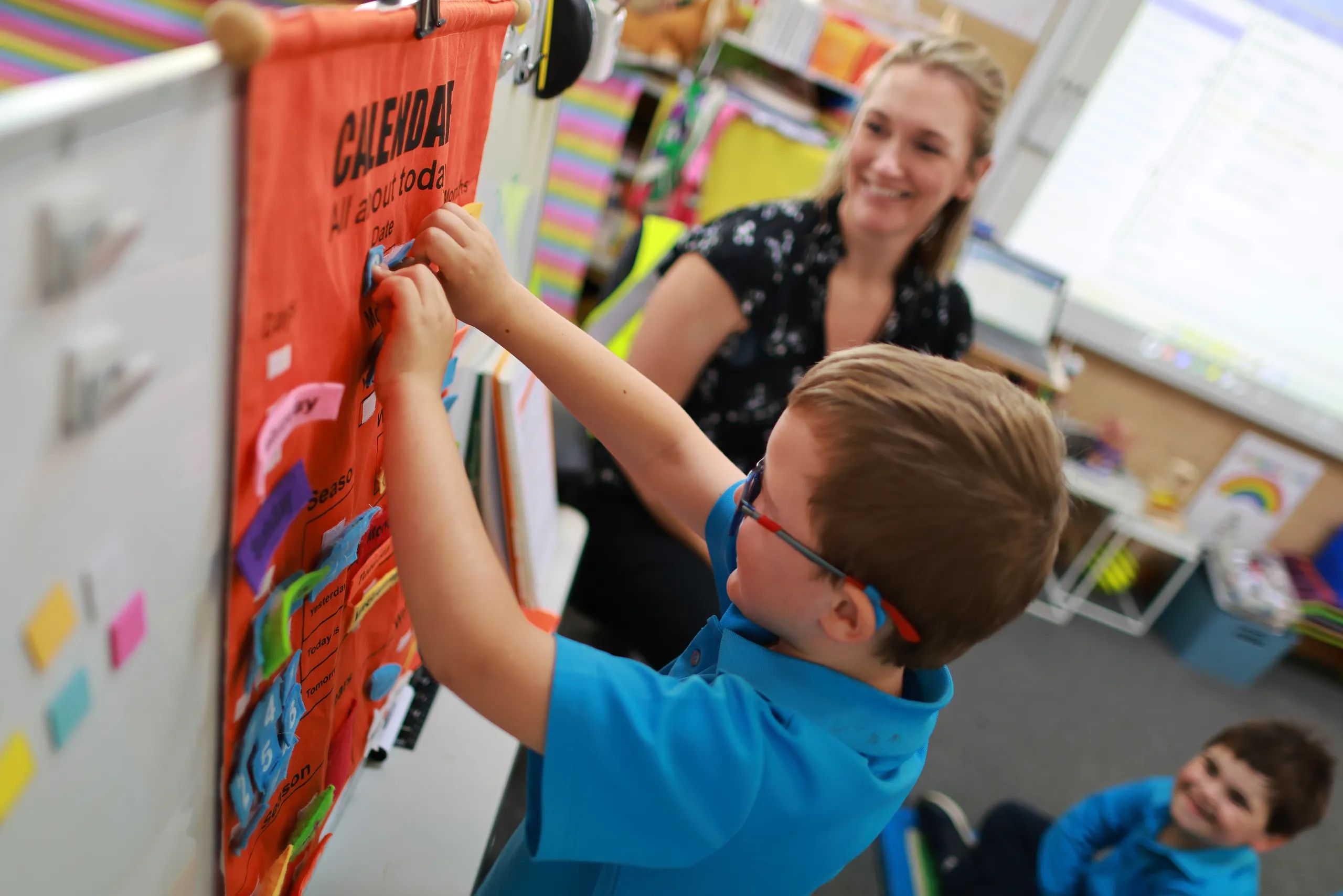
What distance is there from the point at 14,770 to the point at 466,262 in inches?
16.2

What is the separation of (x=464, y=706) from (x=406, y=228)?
68cm

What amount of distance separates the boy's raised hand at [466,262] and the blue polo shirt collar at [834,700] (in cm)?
33

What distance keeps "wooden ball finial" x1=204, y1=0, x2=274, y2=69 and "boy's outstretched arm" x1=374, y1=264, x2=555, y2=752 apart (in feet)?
0.68

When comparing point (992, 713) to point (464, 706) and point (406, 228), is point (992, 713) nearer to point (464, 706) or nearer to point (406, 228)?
point (464, 706)

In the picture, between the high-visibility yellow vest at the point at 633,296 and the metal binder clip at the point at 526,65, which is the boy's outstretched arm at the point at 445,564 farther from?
the high-visibility yellow vest at the point at 633,296

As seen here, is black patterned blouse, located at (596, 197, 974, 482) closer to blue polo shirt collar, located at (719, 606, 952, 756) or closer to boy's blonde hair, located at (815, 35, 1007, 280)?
boy's blonde hair, located at (815, 35, 1007, 280)

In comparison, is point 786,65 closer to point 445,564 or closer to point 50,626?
point 445,564

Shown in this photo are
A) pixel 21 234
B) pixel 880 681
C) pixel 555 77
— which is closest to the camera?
pixel 21 234

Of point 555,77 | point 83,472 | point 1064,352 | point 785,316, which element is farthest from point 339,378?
point 1064,352

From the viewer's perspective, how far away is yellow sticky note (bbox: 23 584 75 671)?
0.36m

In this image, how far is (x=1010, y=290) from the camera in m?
2.74

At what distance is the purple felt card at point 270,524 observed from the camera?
20.4 inches

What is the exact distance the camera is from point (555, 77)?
3.31 ft

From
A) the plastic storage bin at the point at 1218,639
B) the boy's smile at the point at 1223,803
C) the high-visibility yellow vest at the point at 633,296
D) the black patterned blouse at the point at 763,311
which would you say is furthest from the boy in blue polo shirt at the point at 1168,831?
the high-visibility yellow vest at the point at 633,296
